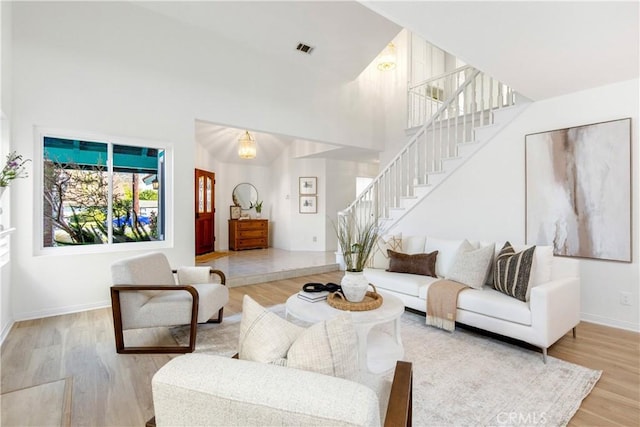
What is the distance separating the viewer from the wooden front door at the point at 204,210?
707cm

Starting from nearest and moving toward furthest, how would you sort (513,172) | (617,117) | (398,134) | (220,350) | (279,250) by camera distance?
(220,350) < (617,117) < (513,172) < (398,134) < (279,250)

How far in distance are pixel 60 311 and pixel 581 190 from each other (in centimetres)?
595

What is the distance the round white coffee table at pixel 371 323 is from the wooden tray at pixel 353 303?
3 centimetres

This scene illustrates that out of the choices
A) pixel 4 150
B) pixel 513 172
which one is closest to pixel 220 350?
pixel 4 150

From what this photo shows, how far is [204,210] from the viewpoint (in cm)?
746

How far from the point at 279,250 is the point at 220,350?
5389 mm

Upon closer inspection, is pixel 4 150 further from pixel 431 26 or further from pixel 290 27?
pixel 431 26

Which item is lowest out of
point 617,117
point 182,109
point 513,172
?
point 513,172

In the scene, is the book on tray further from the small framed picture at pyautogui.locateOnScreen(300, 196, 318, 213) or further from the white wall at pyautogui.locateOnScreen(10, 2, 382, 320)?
the small framed picture at pyautogui.locateOnScreen(300, 196, 318, 213)

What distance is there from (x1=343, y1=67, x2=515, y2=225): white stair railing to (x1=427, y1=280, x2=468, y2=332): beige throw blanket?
6.57 feet

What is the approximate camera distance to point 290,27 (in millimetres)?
4605

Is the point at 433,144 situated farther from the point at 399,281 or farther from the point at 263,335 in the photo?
the point at 263,335

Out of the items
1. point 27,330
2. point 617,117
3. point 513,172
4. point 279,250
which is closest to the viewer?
point 27,330

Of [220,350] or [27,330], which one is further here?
[27,330]
